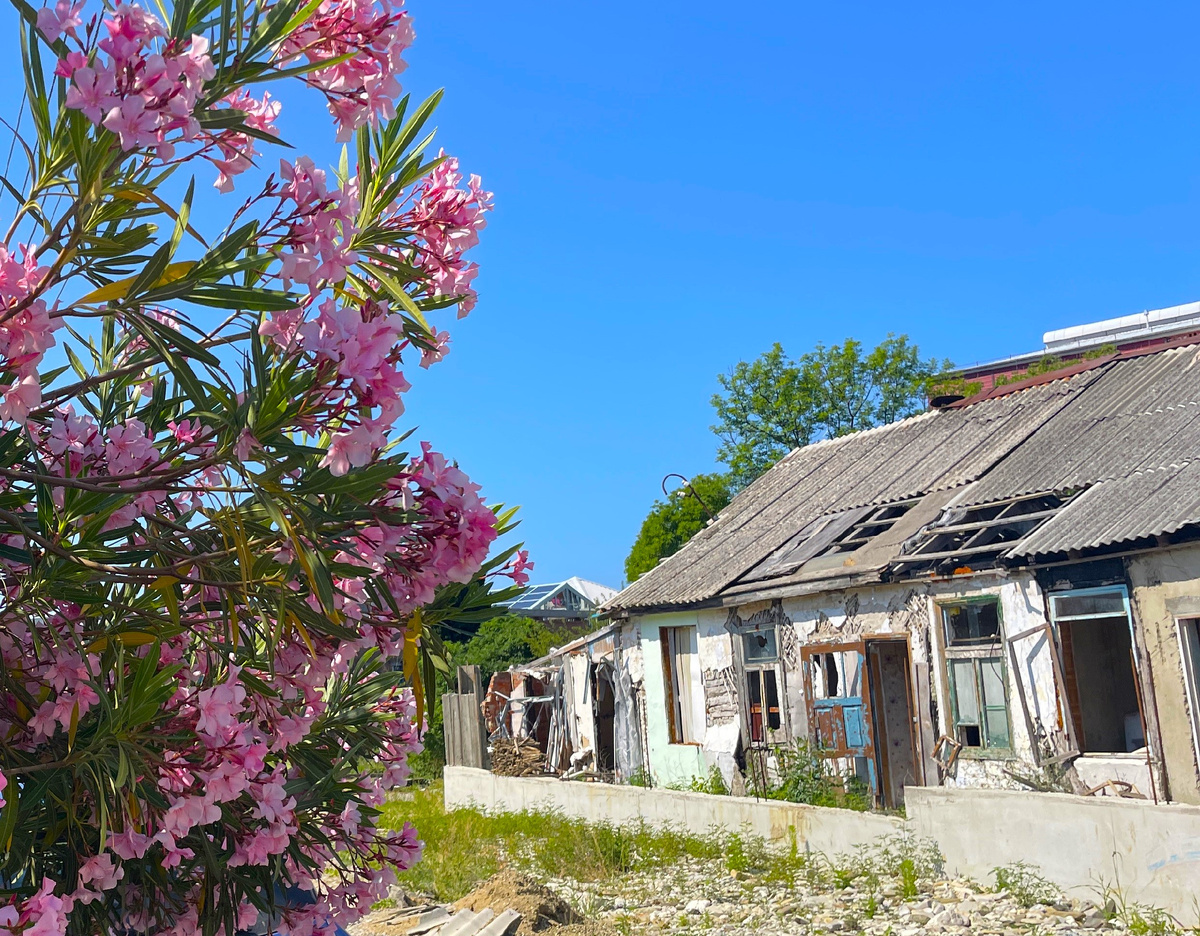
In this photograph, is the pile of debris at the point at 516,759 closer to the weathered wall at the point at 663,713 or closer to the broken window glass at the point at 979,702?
the weathered wall at the point at 663,713

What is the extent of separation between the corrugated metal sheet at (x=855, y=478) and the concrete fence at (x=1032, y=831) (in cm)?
405

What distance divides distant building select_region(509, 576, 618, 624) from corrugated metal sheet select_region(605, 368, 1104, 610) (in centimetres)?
2234

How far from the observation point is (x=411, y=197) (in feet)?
11.1

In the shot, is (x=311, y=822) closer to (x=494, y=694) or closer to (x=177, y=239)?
(x=177, y=239)

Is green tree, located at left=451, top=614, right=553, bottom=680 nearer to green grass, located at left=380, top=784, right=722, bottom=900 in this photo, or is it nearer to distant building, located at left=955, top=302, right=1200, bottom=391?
green grass, located at left=380, top=784, right=722, bottom=900

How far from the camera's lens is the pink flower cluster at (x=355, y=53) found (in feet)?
9.21

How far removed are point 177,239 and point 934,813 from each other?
10.5m

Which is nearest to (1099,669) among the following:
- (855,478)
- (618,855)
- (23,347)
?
(855,478)

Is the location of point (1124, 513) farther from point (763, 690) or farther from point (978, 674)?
point (763, 690)

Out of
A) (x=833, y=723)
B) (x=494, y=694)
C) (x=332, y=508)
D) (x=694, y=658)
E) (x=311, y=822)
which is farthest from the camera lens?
(x=494, y=694)

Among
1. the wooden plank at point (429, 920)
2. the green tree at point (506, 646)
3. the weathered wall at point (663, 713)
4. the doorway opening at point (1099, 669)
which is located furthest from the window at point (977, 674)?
the green tree at point (506, 646)

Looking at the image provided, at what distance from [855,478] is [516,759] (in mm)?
9518

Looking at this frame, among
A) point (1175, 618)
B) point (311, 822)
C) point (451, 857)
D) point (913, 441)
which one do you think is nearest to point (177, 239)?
point (311, 822)

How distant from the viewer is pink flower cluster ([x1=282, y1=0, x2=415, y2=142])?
2809 mm
